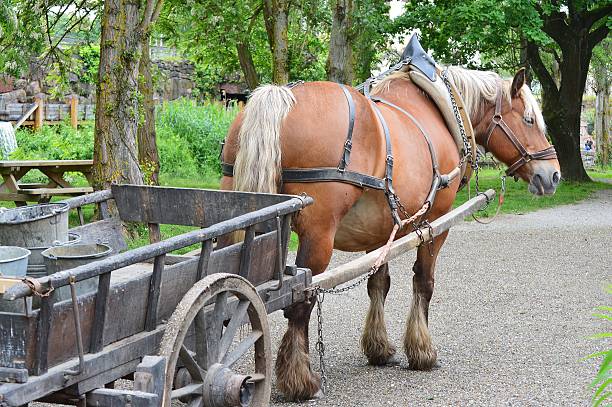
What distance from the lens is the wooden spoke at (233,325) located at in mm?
3992

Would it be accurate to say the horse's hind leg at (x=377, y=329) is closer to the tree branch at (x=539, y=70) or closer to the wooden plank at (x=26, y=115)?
the tree branch at (x=539, y=70)

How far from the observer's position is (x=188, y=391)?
12.5 ft

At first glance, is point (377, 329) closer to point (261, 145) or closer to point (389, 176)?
point (389, 176)

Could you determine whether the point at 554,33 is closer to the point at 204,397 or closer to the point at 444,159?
the point at 444,159

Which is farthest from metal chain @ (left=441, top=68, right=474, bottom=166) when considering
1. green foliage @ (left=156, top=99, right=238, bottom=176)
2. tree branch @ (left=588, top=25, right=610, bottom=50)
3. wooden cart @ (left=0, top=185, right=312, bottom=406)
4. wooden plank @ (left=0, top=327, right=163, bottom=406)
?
tree branch @ (left=588, top=25, right=610, bottom=50)

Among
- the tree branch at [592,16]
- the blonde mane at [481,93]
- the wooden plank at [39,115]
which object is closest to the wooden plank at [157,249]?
the blonde mane at [481,93]

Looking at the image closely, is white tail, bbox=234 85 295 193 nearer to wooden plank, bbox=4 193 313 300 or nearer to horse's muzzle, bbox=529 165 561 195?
wooden plank, bbox=4 193 313 300

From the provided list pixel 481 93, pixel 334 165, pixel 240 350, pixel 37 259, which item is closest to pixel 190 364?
pixel 240 350

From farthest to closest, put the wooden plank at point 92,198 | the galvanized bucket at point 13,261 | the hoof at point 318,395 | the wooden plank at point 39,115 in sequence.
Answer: the wooden plank at point 39,115, the hoof at point 318,395, the wooden plank at point 92,198, the galvanized bucket at point 13,261

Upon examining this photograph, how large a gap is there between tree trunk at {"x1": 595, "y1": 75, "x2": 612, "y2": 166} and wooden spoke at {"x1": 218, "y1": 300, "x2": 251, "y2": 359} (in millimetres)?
32661

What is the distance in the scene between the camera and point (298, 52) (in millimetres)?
21453

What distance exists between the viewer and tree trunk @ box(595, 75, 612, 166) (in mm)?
34781

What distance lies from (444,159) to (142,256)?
10.6ft

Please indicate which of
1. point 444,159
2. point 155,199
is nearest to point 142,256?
point 155,199
